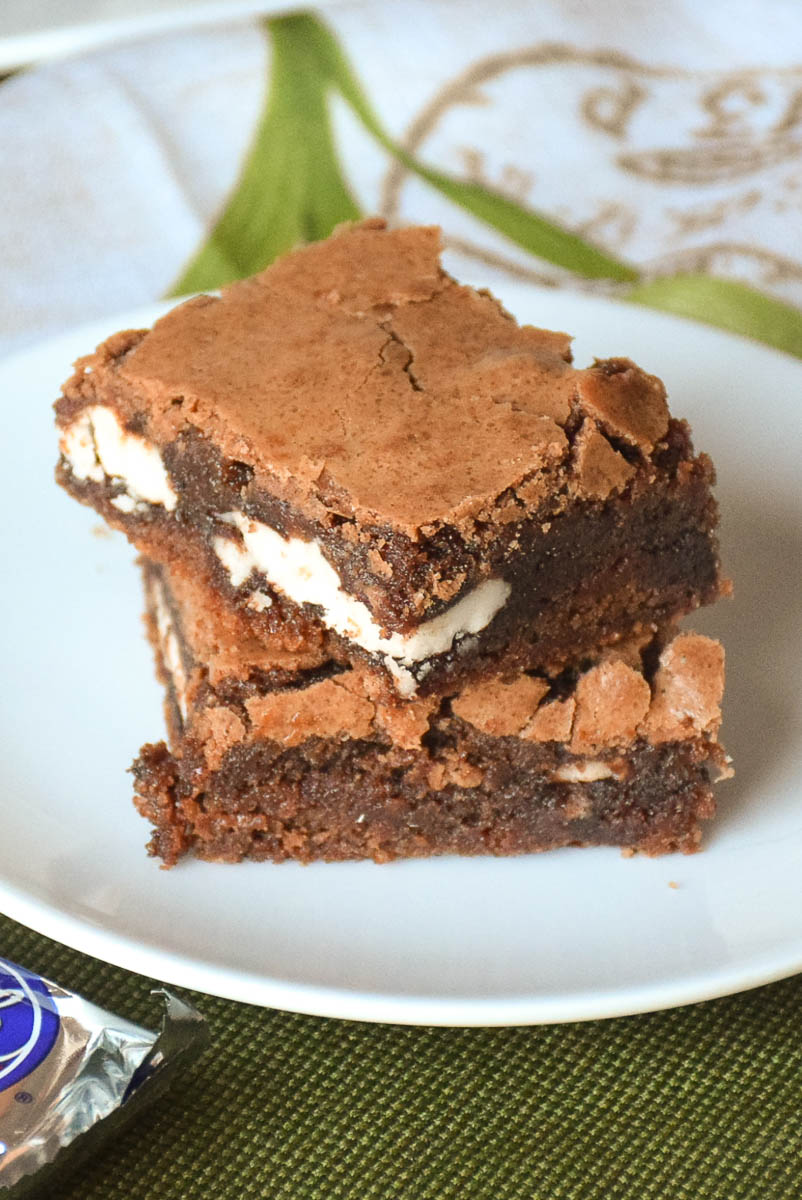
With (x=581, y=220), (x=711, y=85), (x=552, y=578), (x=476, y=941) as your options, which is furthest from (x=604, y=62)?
(x=476, y=941)

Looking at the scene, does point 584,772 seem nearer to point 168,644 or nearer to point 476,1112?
point 476,1112

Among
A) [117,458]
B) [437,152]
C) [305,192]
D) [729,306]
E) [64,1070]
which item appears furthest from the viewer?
[437,152]

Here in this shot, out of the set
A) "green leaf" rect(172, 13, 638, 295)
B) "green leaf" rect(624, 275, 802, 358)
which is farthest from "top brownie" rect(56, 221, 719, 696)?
"green leaf" rect(172, 13, 638, 295)

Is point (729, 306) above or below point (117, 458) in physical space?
below

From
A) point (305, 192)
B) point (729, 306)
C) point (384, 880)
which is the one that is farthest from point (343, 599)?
point (305, 192)

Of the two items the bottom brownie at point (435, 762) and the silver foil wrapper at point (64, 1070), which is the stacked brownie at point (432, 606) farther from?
the silver foil wrapper at point (64, 1070)

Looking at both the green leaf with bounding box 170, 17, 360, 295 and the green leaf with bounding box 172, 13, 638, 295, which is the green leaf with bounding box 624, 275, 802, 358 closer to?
the green leaf with bounding box 172, 13, 638, 295

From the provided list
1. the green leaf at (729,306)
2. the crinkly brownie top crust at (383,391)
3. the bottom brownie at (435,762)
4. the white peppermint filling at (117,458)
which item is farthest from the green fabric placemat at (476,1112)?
the green leaf at (729,306)
